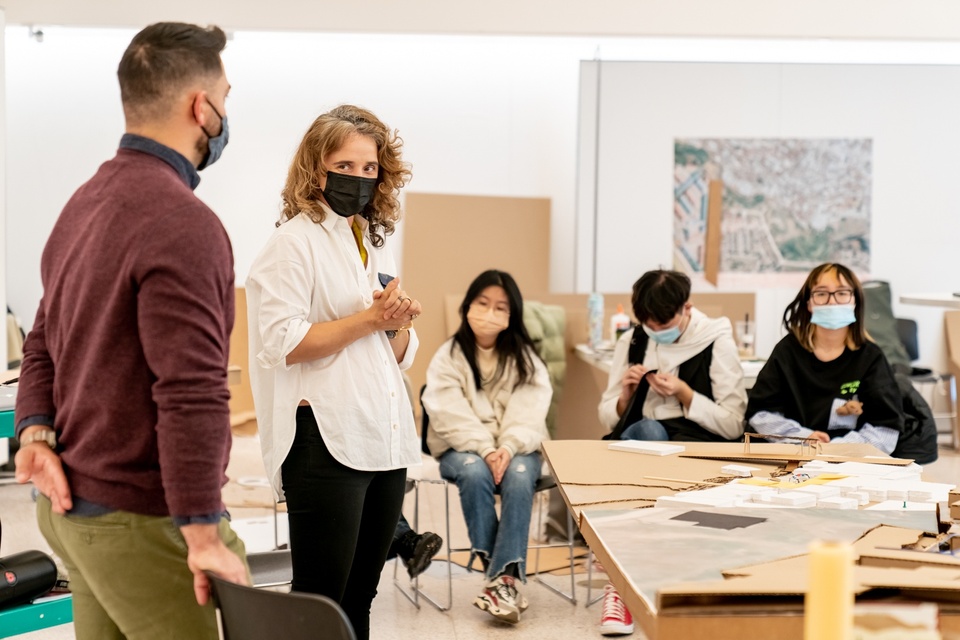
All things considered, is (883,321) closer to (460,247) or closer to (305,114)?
(460,247)

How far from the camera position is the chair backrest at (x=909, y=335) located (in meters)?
6.42

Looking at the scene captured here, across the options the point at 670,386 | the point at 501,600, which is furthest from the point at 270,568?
the point at 670,386

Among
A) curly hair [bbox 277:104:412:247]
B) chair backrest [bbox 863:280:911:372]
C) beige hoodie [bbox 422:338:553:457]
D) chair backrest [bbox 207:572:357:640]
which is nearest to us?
chair backrest [bbox 207:572:357:640]

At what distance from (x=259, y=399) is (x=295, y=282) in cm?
26

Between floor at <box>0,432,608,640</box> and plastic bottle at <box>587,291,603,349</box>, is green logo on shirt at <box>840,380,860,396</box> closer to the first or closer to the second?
floor at <box>0,432,608,640</box>

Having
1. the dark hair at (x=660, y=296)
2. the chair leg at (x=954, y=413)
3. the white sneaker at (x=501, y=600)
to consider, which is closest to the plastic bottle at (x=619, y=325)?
the dark hair at (x=660, y=296)

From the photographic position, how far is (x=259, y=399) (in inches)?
83.8

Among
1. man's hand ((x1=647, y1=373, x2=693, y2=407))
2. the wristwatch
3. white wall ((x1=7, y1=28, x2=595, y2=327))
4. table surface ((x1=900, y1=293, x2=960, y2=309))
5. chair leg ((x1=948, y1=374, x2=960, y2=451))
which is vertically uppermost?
white wall ((x1=7, y1=28, x2=595, y2=327))

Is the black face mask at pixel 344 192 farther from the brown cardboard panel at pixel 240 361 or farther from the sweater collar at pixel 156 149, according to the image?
the brown cardboard panel at pixel 240 361

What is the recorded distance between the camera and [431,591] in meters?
3.62

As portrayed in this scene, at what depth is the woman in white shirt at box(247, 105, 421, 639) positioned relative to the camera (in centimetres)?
199

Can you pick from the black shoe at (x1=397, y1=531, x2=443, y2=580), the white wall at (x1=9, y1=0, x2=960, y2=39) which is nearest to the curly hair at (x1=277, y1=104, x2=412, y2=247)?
the black shoe at (x1=397, y1=531, x2=443, y2=580)

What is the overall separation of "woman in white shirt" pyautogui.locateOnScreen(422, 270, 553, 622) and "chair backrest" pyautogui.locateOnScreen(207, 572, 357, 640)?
1.98 m

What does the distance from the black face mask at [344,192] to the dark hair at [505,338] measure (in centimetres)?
159
